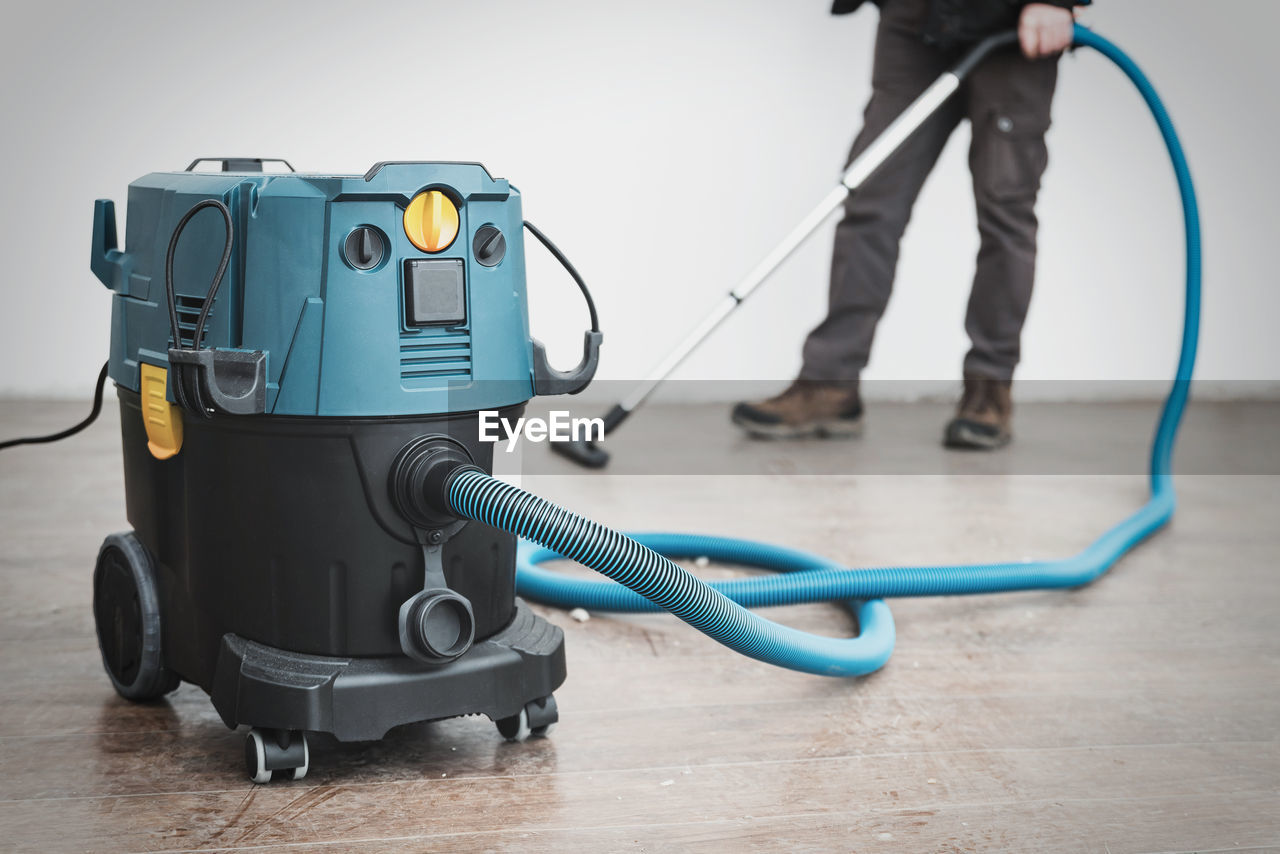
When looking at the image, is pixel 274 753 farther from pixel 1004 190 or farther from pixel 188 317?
pixel 1004 190

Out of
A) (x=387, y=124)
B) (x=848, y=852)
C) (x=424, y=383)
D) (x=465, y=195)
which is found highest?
(x=387, y=124)

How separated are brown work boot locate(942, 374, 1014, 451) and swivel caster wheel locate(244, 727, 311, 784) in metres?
1.85

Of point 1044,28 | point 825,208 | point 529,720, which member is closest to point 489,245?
point 529,720

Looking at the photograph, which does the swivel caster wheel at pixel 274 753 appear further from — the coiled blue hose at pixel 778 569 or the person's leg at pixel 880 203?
the person's leg at pixel 880 203

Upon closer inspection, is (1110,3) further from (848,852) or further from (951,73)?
(848,852)

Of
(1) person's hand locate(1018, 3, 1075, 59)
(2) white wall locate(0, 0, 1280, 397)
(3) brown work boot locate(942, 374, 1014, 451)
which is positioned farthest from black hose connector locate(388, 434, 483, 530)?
(2) white wall locate(0, 0, 1280, 397)

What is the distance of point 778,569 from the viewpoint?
165 centimetres

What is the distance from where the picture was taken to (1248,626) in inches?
60.2

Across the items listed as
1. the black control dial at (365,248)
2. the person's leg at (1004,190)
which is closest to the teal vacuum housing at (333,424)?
the black control dial at (365,248)

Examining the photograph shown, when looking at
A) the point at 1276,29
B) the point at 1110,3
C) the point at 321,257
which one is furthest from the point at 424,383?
the point at 1276,29

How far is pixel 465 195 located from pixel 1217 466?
2005mm

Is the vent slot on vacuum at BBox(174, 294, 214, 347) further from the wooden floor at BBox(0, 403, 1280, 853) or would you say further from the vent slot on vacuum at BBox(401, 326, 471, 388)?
the wooden floor at BBox(0, 403, 1280, 853)

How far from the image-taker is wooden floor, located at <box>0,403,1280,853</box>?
3.18ft

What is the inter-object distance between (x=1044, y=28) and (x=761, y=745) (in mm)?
1628
